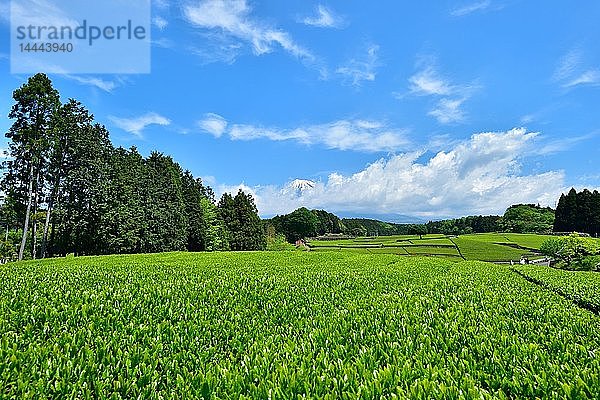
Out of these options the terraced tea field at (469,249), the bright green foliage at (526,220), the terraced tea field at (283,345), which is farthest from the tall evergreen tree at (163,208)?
the bright green foliage at (526,220)

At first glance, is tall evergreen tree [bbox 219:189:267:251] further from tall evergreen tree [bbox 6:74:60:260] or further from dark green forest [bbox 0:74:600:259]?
tall evergreen tree [bbox 6:74:60:260]

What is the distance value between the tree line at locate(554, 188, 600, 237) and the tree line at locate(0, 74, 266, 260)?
9831 cm

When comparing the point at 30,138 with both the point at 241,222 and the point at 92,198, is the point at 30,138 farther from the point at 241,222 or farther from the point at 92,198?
the point at 241,222

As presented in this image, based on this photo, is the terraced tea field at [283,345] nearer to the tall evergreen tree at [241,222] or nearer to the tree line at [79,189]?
the tree line at [79,189]

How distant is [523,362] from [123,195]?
51417mm

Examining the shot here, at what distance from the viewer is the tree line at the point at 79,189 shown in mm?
42406

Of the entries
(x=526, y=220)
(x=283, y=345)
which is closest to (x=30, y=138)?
(x=283, y=345)

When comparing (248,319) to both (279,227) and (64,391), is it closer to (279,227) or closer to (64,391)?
(64,391)

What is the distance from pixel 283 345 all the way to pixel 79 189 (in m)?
49.9

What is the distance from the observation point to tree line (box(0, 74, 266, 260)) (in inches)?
1670

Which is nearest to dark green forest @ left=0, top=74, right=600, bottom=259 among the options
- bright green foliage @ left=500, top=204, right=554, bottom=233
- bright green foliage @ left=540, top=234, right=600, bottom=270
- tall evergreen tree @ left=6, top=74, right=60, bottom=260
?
tall evergreen tree @ left=6, top=74, right=60, bottom=260

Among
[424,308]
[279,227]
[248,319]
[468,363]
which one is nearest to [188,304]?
[248,319]

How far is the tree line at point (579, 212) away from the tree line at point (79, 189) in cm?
9831

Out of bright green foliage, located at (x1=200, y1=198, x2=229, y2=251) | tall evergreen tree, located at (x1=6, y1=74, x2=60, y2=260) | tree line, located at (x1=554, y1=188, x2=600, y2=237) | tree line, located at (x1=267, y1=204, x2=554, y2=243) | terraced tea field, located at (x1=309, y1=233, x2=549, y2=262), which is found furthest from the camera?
tree line, located at (x1=267, y1=204, x2=554, y2=243)
